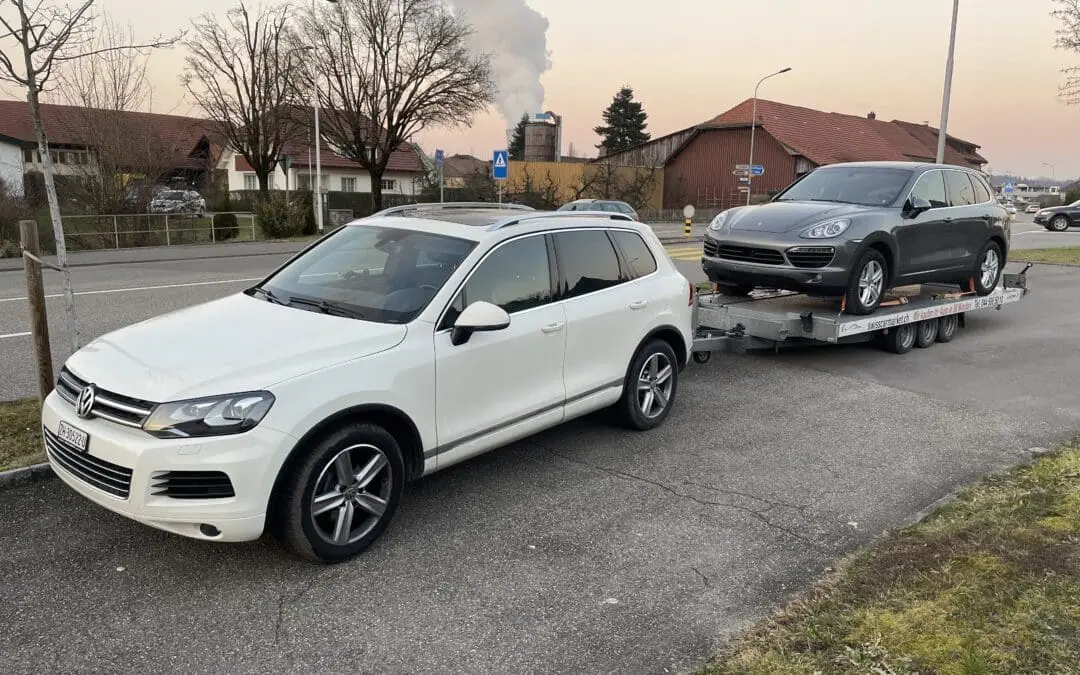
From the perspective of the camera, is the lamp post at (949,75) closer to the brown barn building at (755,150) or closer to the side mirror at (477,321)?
the side mirror at (477,321)

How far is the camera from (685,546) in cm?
424

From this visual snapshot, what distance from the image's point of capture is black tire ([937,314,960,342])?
9.88 meters

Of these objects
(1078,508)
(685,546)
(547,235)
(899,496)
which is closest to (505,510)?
(685,546)

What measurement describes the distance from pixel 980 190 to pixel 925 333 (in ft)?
7.34

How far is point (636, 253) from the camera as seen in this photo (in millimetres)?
6098

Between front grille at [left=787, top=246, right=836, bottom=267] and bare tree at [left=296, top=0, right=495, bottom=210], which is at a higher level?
bare tree at [left=296, top=0, right=495, bottom=210]

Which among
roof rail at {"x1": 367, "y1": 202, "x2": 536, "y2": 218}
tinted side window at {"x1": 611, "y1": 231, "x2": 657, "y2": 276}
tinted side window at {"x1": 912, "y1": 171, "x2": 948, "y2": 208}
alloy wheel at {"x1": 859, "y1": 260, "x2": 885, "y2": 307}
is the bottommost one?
alloy wheel at {"x1": 859, "y1": 260, "x2": 885, "y2": 307}

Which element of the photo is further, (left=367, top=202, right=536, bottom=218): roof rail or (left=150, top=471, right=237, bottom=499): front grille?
(left=367, top=202, right=536, bottom=218): roof rail

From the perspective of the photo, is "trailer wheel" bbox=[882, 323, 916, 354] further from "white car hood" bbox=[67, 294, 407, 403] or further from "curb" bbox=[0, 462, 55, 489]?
"curb" bbox=[0, 462, 55, 489]

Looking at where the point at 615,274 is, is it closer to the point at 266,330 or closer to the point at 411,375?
the point at 411,375

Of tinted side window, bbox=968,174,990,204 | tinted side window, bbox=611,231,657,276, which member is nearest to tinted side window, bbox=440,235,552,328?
tinted side window, bbox=611,231,657,276

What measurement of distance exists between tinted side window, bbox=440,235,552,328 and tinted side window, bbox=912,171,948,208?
5.71 metres

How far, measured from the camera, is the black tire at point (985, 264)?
1010cm

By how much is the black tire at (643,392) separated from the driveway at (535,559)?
123 millimetres
